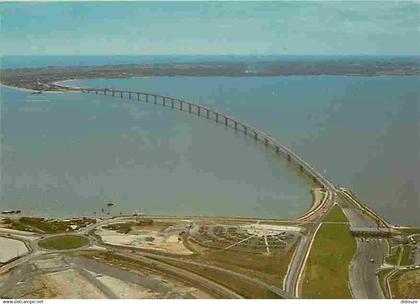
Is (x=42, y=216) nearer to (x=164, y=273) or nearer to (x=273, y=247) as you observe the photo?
(x=164, y=273)

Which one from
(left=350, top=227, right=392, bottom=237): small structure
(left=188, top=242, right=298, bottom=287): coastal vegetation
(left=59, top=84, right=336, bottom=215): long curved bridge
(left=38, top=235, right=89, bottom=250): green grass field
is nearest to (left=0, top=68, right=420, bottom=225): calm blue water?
(left=59, top=84, right=336, bottom=215): long curved bridge

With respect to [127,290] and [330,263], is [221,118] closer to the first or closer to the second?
[330,263]

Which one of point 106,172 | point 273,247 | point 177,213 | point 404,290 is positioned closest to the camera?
point 404,290

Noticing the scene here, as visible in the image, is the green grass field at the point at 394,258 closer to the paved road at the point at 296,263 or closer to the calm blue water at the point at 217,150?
the paved road at the point at 296,263

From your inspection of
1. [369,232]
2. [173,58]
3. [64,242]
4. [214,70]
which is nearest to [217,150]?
[173,58]

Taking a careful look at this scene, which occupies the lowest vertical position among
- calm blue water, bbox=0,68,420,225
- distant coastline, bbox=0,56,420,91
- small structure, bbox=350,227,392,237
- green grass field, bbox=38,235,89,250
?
green grass field, bbox=38,235,89,250

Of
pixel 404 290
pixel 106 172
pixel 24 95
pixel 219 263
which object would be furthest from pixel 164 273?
pixel 24 95

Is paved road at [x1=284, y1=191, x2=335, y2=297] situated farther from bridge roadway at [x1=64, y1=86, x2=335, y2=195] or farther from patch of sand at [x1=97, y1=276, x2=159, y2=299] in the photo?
patch of sand at [x1=97, y1=276, x2=159, y2=299]
